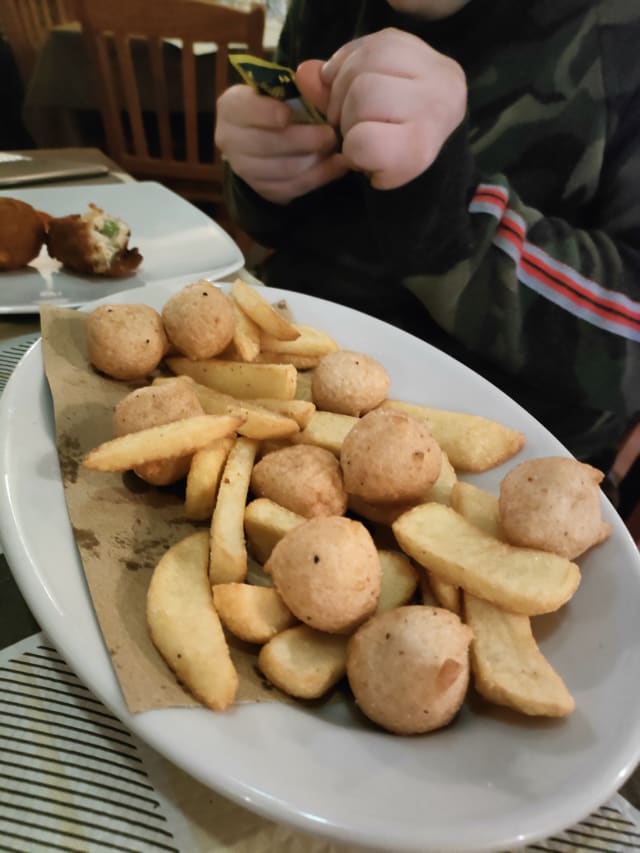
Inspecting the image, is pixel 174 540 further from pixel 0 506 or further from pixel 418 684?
pixel 418 684

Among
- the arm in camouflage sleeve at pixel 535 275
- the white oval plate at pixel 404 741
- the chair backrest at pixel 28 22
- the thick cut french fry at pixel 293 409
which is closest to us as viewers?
the white oval plate at pixel 404 741

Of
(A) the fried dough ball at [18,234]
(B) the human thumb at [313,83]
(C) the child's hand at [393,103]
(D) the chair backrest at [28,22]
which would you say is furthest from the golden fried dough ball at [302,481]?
(D) the chair backrest at [28,22]

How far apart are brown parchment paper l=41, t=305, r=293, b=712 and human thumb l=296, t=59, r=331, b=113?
1.57ft

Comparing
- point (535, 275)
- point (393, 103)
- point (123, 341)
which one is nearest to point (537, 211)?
point (535, 275)

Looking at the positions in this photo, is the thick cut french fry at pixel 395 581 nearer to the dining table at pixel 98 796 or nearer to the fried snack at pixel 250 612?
the fried snack at pixel 250 612

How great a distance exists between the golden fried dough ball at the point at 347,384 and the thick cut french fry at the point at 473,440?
0.08 metres

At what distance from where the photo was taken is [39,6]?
3.44 m

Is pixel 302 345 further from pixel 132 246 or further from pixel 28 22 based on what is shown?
pixel 28 22

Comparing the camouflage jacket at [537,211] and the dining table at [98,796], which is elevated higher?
the camouflage jacket at [537,211]

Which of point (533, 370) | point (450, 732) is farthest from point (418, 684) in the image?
Result: point (533, 370)

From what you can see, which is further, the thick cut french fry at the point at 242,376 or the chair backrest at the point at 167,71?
the chair backrest at the point at 167,71

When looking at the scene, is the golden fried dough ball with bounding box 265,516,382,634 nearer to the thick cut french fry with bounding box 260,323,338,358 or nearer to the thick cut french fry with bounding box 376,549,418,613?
the thick cut french fry with bounding box 376,549,418,613

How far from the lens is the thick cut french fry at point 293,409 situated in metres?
0.77

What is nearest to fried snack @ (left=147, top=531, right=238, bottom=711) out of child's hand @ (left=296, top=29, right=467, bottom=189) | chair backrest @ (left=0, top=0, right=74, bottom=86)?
A: child's hand @ (left=296, top=29, right=467, bottom=189)
